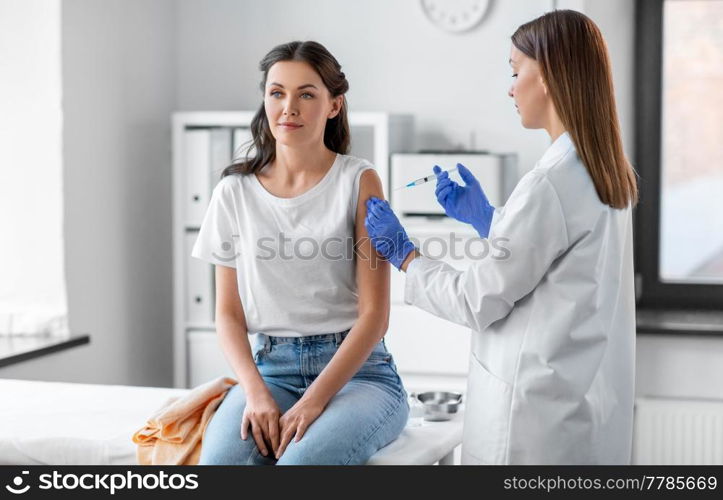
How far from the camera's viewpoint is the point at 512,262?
1636 mm

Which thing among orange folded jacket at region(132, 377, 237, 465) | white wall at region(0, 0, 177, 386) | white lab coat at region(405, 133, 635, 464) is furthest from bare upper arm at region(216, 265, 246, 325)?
white wall at region(0, 0, 177, 386)

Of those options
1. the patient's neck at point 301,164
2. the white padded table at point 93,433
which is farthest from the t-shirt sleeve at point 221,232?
the white padded table at point 93,433

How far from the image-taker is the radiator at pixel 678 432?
9.95 ft

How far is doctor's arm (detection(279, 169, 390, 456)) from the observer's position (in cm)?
176

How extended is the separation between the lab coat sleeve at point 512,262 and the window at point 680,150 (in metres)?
1.75

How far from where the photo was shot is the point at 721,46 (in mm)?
3213

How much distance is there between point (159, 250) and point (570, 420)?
2097 millimetres

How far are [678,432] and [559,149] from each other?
1684 mm

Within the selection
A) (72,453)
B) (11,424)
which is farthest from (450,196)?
(11,424)

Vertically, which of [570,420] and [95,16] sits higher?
[95,16]

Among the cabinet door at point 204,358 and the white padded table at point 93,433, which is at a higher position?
the white padded table at point 93,433
